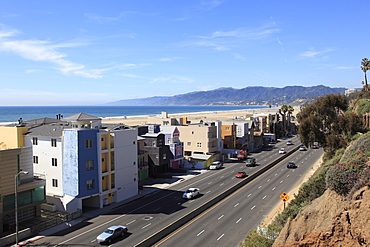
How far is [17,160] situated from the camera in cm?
3284

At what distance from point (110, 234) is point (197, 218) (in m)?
10.5

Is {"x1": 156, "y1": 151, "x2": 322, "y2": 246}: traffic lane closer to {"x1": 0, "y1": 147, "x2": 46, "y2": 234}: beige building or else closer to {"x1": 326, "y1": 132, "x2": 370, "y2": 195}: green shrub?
{"x1": 326, "y1": 132, "x2": 370, "y2": 195}: green shrub

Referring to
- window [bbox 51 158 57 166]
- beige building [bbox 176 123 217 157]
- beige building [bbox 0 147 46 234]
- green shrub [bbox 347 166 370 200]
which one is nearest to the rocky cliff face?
green shrub [bbox 347 166 370 200]

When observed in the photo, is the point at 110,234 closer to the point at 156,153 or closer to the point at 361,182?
the point at 361,182

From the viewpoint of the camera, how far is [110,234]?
94.4ft

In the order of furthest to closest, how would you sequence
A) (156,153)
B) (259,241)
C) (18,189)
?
(156,153)
(18,189)
(259,241)

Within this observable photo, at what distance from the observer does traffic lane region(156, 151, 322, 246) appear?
29.0 metres

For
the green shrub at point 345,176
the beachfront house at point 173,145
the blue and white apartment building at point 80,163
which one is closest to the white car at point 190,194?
the blue and white apartment building at point 80,163

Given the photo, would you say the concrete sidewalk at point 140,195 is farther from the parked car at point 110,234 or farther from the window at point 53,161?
the window at point 53,161

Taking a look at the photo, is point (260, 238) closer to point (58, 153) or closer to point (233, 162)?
point (58, 153)

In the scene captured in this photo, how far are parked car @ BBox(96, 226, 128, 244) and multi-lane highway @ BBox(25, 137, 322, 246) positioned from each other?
1.74ft

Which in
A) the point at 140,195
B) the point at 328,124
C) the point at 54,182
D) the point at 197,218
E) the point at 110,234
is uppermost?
the point at 328,124

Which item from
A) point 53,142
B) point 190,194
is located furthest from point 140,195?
point 53,142

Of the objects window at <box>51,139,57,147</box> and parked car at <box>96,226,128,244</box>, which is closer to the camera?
parked car at <box>96,226,128,244</box>
